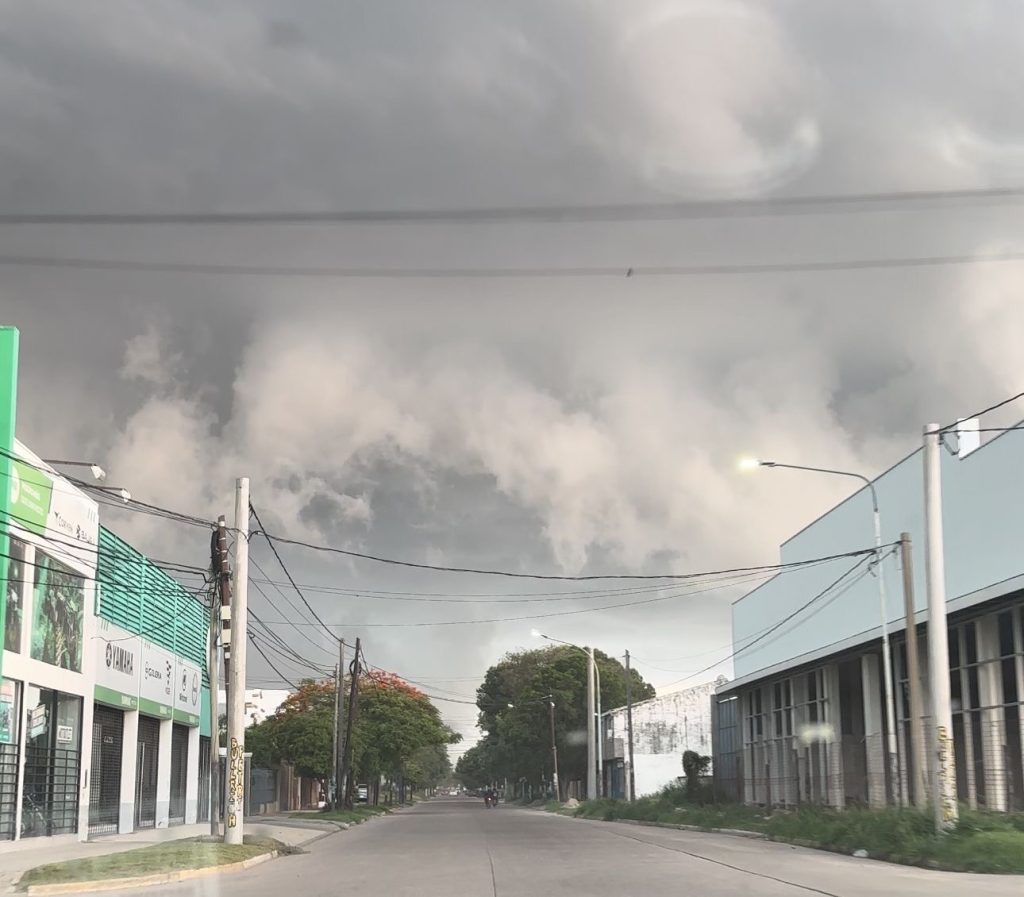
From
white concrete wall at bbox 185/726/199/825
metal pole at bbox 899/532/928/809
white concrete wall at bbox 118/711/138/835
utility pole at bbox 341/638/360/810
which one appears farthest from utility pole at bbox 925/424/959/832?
utility pole at bbox 341/638/360/810

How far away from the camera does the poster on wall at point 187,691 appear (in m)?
44.8

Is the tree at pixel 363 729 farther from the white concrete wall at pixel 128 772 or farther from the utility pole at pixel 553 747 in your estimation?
the white concrete wall at pixel 128 772

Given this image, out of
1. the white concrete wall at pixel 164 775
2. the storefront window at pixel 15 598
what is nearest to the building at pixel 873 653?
the storefront window at pixel 15 598

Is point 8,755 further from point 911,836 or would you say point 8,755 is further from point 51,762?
point 911,836

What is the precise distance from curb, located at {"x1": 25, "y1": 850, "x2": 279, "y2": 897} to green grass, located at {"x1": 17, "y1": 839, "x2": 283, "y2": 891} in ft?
0.32

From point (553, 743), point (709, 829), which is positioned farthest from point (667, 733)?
point (709, 829)

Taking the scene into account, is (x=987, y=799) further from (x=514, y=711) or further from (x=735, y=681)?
(x=514, y=711)

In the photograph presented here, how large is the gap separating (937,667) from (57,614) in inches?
859

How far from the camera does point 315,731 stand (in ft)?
213

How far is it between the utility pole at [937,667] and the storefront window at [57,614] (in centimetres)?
2078

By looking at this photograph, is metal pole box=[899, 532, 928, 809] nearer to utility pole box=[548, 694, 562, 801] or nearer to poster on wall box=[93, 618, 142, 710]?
poster on wall box=[93, 618, 142, 710]

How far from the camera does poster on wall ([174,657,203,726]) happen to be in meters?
44.8

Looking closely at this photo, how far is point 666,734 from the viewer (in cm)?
8094

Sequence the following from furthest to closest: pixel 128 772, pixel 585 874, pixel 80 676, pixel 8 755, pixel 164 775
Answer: pixel 164 775
pixel 128 772
pixel 80 676
pixel 8 755
pixel 585 874
